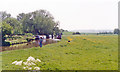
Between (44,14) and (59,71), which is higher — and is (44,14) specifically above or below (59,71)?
above

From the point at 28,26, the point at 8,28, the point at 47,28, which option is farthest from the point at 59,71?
the point at 28,26

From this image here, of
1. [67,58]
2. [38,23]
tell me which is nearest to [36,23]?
[38,23]

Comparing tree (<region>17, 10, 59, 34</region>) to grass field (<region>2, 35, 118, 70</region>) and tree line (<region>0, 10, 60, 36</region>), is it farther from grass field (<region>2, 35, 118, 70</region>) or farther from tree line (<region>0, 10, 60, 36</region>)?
grass field (<region>2, 35, 118, 70</region>)

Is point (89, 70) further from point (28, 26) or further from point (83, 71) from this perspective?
point (28, 26)

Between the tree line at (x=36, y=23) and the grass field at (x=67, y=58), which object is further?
the tree line at (x=36, y=23)

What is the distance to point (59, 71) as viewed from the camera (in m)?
11.6

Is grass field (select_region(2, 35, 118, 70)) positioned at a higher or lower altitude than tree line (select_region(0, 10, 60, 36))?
lower

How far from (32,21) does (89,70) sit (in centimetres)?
4828

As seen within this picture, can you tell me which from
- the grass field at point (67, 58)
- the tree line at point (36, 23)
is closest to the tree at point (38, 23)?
the tree line at point (36, 23)

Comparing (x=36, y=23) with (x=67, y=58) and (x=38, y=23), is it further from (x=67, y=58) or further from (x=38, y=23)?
(x=67, y=58)

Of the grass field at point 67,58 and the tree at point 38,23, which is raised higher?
the tree at point 38,23

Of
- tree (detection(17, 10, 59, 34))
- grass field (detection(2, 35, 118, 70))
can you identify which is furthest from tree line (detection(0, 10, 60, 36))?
grass field (detection(2, 35, 118, 70))

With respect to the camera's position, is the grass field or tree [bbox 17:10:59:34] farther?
tree [bbox 17:10:59:34]

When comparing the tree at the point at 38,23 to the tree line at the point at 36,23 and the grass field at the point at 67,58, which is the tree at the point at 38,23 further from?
the grass field at the point at 67,58
